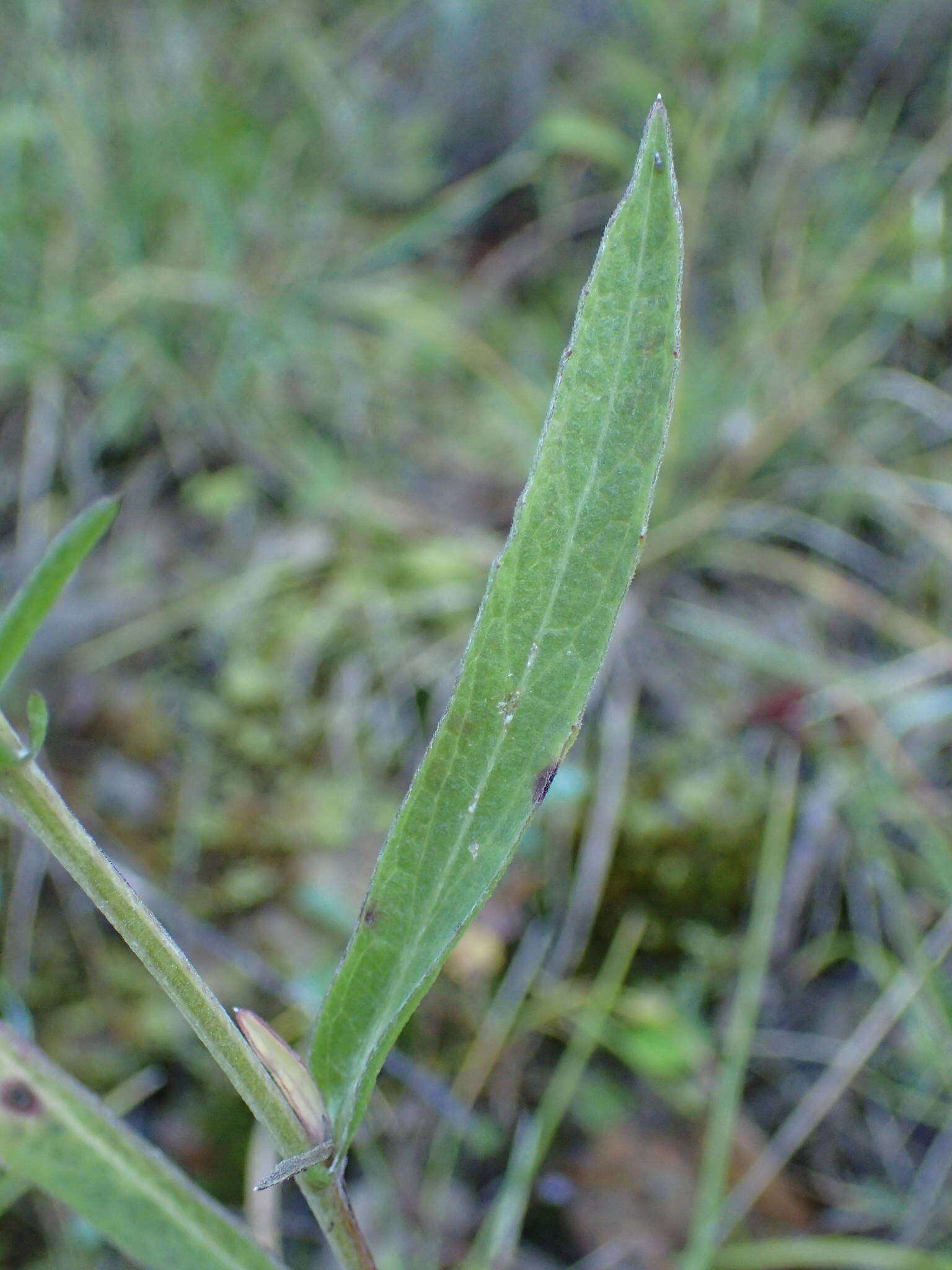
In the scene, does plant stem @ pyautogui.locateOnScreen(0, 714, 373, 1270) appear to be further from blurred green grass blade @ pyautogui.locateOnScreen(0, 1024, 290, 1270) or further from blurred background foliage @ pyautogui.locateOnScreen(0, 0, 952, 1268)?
blurred background foliage @ pyautogui.locateOnScreen(0, 0, 952, 1268)

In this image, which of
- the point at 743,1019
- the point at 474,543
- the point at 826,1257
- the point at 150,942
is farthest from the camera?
the point at 474,543

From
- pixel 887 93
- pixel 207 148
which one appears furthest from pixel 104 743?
pixel 887 93

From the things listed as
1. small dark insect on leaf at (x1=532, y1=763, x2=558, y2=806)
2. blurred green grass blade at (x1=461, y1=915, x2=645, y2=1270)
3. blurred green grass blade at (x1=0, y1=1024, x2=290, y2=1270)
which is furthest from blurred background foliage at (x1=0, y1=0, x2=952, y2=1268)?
small dark insect on leaf at (x1=532, y1=763, x2=558, y2=806)

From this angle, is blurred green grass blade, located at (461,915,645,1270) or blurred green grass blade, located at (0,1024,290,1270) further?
blurred green grass blade, located at (461,915,645,1270)

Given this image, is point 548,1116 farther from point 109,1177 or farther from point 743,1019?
point 109,1177

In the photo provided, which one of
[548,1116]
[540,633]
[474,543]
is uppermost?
[540,633]

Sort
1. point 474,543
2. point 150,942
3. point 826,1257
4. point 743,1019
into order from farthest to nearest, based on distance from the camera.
Answer: point 474,543
point 743,1019
point 826,1257
point 150,942

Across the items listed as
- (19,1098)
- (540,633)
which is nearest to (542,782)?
(540,633)
